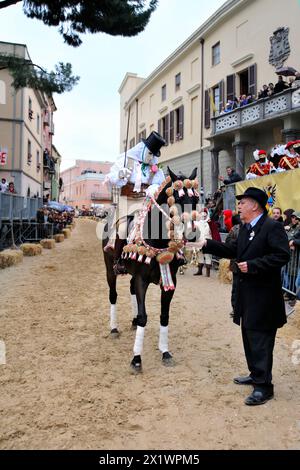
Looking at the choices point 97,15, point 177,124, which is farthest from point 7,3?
point 177,124

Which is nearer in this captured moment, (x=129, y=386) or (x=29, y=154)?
(x=129, y=386)

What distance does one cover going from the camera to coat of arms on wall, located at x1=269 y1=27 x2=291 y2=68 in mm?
17625

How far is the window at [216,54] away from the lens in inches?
922

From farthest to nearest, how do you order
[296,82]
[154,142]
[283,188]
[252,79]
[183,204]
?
1. [252,79]
2. [296,82]
3. [283,188]
4. [154,142]
5. [183,204]

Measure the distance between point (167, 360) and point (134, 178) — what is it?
7.79ft

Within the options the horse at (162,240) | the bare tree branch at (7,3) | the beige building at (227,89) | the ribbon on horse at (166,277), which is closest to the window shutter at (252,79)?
the beige building at (227,89)

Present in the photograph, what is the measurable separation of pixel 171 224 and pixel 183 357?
188 centimetres

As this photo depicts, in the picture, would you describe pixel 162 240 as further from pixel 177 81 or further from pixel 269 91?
pixel 177 81

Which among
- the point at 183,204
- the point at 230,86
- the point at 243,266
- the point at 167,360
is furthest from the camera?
the point at 230,86

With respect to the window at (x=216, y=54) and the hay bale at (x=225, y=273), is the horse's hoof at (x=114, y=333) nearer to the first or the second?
the hay bale at (x=225, y=273)

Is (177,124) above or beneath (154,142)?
above

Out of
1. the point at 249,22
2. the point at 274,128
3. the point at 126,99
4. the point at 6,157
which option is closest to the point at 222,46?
the point at 249,22

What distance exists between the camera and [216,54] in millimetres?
23875

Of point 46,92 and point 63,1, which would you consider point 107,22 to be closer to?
point 63,1
